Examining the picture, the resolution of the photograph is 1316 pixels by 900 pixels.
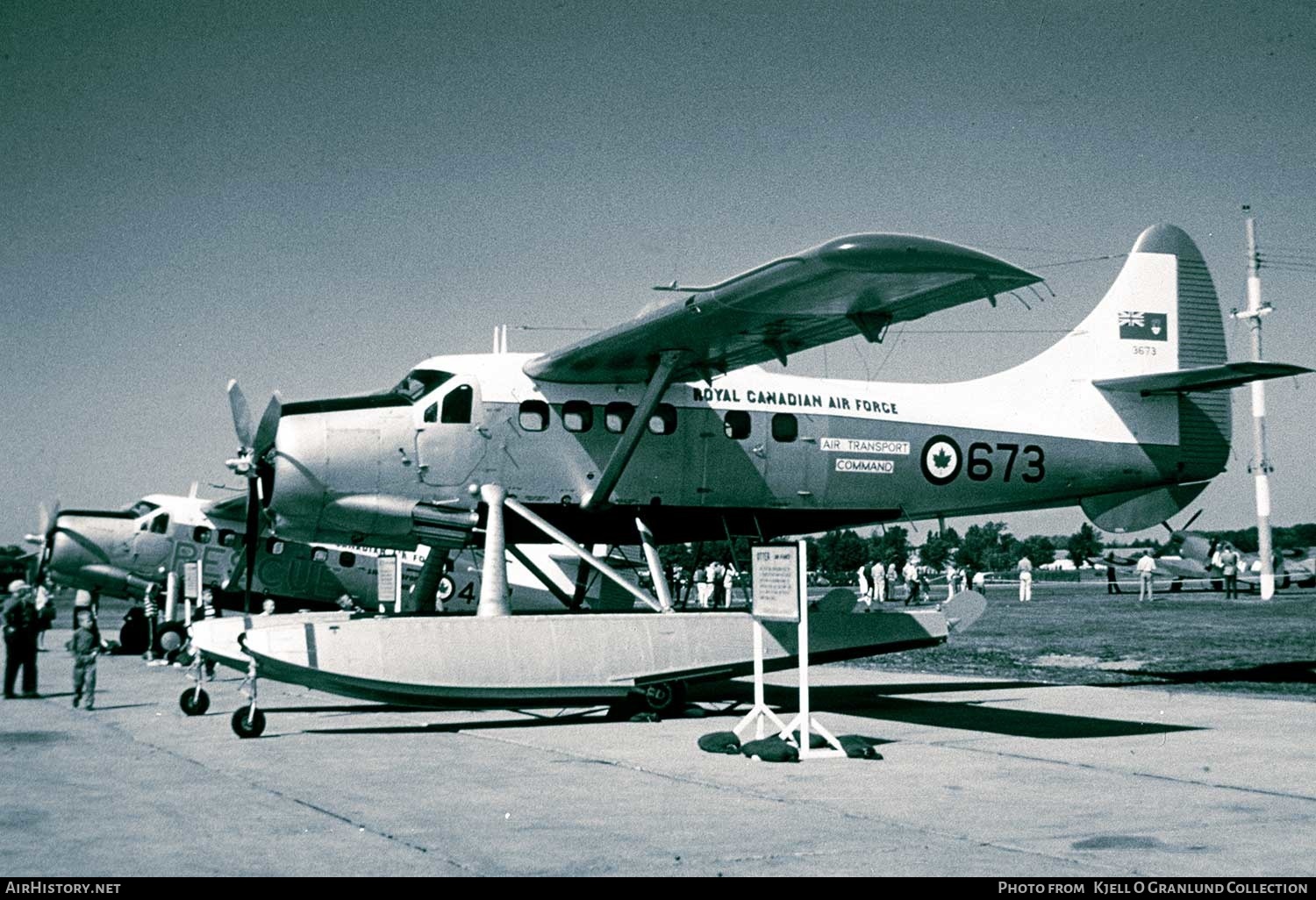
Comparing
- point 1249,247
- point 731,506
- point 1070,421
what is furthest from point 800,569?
point 1249,247

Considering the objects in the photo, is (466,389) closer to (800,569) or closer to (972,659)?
(800,569)

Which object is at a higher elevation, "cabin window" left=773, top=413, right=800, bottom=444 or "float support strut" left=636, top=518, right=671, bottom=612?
"cabin window" left=773, top=413, right=800, bottom=444

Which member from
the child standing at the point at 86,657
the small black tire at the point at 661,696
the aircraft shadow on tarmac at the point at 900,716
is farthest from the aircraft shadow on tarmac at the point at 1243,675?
the child standing at the point at 86,657

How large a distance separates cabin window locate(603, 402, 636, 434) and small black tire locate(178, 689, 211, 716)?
226 inches

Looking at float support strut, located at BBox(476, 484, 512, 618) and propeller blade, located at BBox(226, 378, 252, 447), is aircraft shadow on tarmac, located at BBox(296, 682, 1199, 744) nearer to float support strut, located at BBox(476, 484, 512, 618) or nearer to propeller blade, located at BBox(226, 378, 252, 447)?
float support strut, located at BBox(476, 484, 512, 618)

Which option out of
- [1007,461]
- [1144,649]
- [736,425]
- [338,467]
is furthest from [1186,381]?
[338,467]

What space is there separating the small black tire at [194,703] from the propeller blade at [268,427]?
2.90 m

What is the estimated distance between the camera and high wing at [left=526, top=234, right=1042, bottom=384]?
1017 cm

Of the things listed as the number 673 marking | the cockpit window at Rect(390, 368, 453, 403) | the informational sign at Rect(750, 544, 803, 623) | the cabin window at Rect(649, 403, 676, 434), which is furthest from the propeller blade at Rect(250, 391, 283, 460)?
the number 673 marking

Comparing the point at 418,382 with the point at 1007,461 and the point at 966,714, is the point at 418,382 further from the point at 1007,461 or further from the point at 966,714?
the point at 1007,461

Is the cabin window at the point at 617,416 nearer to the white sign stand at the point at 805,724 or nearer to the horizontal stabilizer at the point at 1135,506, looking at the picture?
the white sign stand at the point at 805,724

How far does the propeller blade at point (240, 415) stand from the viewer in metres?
13.9

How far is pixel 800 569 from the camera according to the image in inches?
428

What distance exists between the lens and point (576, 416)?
1496cm
